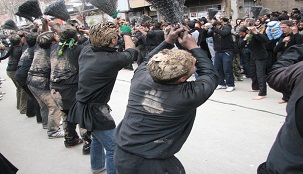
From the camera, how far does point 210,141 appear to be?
13.2 feet

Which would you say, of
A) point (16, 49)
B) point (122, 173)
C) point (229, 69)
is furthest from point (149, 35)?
point (122, 173)

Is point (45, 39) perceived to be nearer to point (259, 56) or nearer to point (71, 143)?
point (71, 143)

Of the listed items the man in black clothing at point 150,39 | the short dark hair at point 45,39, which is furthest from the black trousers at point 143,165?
the man in black clothing at point 150,39

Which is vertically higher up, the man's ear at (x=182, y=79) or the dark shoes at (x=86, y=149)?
the man's ear at (x=182, y=79)

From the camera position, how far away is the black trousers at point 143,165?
1.88m

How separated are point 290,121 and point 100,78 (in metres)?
1.75

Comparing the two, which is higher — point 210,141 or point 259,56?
point 259,56

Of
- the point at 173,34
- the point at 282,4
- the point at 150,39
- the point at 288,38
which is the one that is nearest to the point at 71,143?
the point at 173,34

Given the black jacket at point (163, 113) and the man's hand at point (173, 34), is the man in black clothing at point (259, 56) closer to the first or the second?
the man's hand at point (173, 34)

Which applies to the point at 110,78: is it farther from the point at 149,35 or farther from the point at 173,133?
the point at 149,35

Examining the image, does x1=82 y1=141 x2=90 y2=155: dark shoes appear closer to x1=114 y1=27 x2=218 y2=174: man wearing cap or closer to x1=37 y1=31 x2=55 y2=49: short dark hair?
x1=37 y1=31 x2=55 y2=49: short dark hair

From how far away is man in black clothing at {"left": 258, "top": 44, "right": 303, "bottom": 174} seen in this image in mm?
1511

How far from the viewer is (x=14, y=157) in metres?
4.21

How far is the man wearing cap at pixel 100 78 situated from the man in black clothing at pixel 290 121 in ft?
4.92
